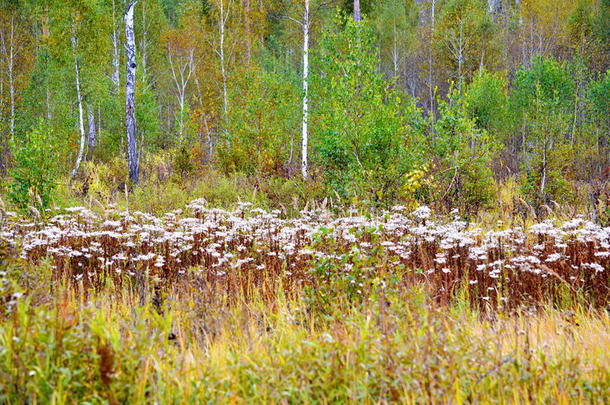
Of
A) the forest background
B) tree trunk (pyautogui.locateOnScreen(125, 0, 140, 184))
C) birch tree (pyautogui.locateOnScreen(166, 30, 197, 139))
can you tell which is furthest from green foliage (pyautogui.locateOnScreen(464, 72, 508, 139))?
birch tree (pyautogui.locateOnScreen(166, 30, 197, 139))

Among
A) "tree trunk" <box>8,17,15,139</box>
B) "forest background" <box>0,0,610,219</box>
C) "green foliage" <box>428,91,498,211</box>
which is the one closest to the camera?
"green foliage" <box>428,91,498,211</box>

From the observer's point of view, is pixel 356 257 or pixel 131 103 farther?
pixel 131 103

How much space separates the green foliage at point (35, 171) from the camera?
27.3 feet

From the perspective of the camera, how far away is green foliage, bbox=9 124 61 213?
833 cm

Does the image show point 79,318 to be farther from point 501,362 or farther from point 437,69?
point 437,69

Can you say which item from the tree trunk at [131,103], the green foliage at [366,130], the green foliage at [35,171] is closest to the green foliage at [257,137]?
the tree trunk at [131,103]

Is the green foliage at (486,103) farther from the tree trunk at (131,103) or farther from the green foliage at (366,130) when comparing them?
the tree trunk at (131,103)

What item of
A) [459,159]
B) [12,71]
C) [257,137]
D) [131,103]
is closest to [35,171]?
[131,103]

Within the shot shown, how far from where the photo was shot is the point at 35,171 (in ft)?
27.5

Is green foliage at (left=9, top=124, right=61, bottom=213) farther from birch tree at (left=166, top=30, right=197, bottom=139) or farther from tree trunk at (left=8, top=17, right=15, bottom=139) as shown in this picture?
birch tree at (left=166, top=30, right=197, bottom=139)

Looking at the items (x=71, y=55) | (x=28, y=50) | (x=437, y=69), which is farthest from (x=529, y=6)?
(x=28, y=50)

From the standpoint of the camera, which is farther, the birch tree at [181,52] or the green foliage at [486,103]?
the birch tree at [181,52]

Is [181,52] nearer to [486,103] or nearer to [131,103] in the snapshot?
[131,103]

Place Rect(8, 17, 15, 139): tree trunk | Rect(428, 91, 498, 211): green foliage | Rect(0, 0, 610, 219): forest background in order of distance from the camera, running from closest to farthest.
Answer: Rect(428, 91, 498, 211): green foliage → Rect(0, 0, 610, 219): forest background → Rect(8, 17, 15, 139): tree trunk
